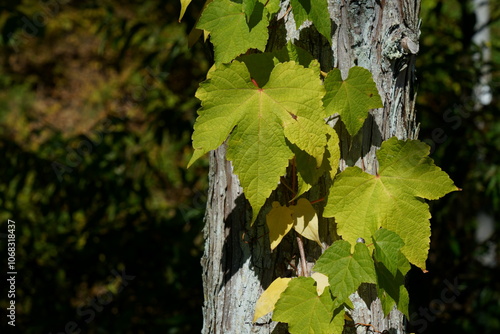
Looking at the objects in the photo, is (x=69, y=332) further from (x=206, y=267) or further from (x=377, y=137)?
(x=377, y=137)

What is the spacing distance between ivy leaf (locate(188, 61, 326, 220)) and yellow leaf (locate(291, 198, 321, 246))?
0.13 metres

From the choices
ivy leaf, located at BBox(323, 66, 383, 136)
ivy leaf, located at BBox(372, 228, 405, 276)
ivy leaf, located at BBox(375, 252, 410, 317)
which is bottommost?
ivy leaf, located at BBox(375, 252, 410, 317)

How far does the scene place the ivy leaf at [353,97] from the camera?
962mm

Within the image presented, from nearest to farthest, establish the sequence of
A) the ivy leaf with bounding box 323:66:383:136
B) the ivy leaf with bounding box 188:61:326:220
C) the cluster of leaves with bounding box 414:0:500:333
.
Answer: the ivy leaf with bounding box 188:61:326:220 → the ivy leaf with bounding box 323:66:383:136 → the cluster of leaves with bounding box 414:0:500:333

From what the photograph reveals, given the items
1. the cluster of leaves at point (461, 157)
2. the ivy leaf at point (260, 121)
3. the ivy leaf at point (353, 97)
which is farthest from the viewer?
the cluster of leaves at point (461, 157)

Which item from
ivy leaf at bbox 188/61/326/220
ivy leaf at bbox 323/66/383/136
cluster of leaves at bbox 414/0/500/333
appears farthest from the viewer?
cluster of leaves at bbox 414/0/500/333

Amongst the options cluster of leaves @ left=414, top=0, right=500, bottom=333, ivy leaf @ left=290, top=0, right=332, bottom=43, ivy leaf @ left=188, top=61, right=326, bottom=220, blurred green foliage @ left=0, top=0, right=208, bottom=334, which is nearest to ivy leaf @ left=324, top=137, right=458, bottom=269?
ivy leaf @ left=188, top=61, right=326, bottom=220

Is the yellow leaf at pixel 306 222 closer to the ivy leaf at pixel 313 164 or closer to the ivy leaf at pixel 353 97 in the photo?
the ivy leaf at pixel 313 164

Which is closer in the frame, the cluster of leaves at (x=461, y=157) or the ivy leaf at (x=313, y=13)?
the ivy leaf at (x=313, y=13)

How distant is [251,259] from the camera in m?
1.07

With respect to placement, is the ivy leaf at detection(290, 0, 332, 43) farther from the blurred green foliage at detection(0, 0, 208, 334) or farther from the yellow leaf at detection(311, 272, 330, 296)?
the blurred green foliage at detection(0, 0, 208, 334)

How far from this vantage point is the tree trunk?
1.03 metres

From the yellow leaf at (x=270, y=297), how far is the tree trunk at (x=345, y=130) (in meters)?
0.05

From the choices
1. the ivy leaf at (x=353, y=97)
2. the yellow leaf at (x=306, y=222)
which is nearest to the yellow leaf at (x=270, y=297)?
the yellow leaf at (x=306, y=222)
